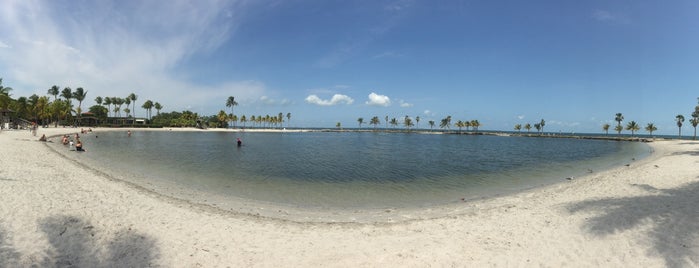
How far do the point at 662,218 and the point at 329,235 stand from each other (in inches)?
446

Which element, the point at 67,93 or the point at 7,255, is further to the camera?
the point at 67,93

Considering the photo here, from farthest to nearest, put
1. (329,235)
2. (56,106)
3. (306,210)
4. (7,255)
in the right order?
1. (56,106)
2. (306,210)
3. (329,235)
4. (7,255)

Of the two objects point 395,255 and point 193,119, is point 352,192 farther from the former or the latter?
point 193,119

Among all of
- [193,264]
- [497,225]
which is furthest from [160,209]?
[497,225]

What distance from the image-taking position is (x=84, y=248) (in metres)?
8.02

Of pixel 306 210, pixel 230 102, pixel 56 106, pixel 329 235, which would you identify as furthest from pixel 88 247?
pixel 230 102

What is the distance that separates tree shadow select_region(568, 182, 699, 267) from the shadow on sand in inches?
527

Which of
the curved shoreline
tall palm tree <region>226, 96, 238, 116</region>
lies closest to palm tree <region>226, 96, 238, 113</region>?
tall palm tree <region>226, 96, 238, 116</region>

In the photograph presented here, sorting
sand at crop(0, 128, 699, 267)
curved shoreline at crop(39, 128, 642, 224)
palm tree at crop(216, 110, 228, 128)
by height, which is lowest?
curved shoreline at crop(39, 128, 642, 224)

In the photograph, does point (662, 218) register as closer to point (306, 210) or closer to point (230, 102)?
point (306, 210)

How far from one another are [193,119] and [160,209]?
156902mm

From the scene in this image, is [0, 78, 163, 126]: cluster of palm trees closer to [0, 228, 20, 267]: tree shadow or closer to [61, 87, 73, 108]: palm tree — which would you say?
[61, 87, 73, 108]: palm tree

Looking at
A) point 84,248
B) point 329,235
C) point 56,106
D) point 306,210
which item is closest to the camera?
point 84,248

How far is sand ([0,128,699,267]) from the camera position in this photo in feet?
25.7
